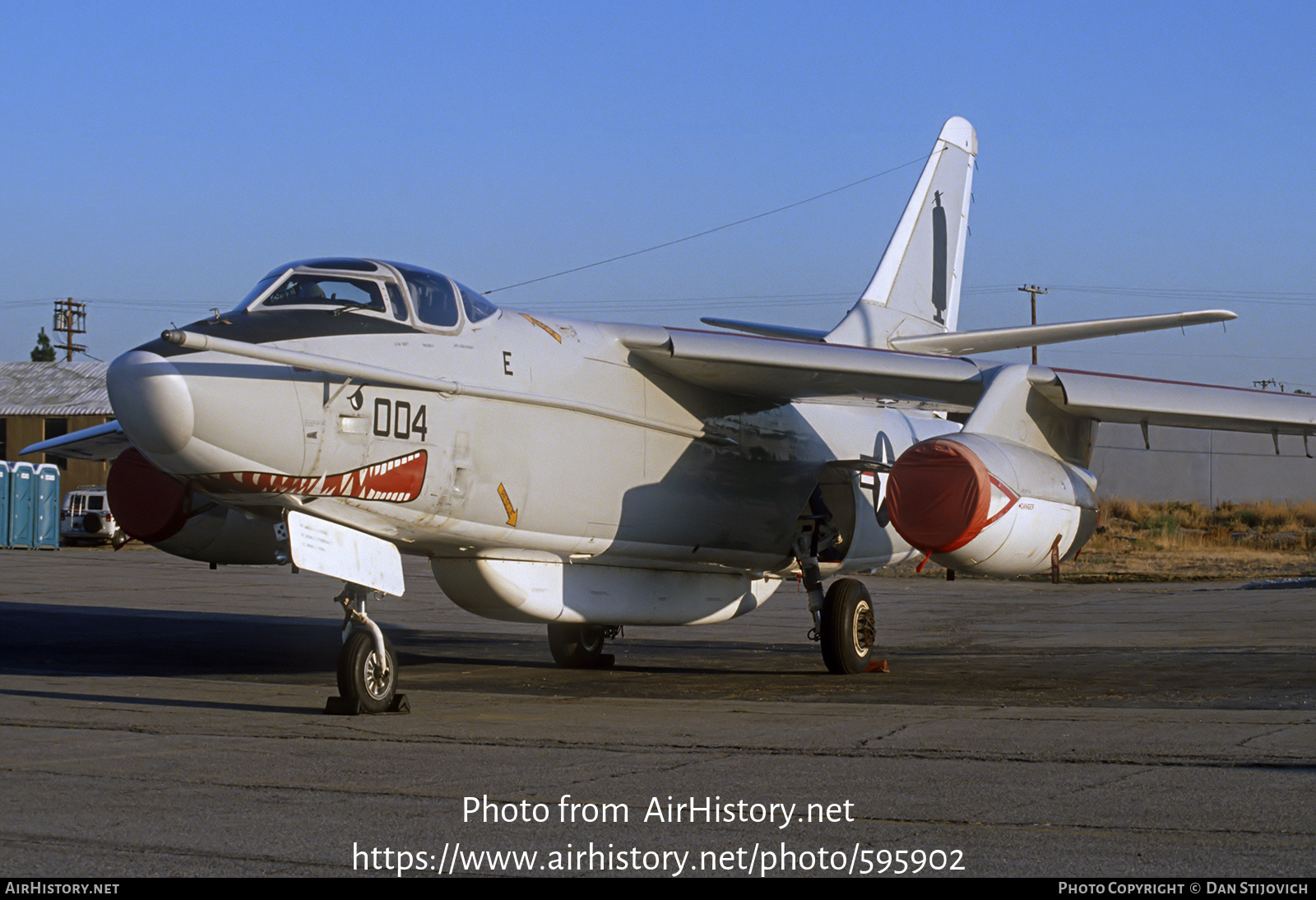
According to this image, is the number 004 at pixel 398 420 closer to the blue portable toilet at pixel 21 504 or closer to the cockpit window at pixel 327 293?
the cockpit window at pixel 327 293

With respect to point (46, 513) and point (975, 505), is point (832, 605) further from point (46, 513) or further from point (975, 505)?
point (46, 513)

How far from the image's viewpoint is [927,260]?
17219 millimetres

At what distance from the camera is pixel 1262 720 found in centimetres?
854

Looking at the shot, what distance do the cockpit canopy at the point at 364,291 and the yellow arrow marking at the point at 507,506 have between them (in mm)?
1269

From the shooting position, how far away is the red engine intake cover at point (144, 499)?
11.8 metres

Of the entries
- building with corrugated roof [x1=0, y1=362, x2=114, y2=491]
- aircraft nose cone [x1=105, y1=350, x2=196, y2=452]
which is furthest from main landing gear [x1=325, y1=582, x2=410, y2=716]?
building with corrugated roof [x1=0, y1=362, x2=114, y2=491]

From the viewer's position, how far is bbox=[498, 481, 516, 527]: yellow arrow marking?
398 inches

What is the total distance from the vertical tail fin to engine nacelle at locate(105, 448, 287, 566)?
692 centimetres

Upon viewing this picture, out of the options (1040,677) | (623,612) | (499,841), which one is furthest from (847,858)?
(1040,677)

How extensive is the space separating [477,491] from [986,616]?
1316cm

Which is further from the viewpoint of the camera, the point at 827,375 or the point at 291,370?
the point at 827,375

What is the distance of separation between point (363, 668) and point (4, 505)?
1347 inches

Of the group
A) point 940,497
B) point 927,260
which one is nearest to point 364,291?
point 940,497
